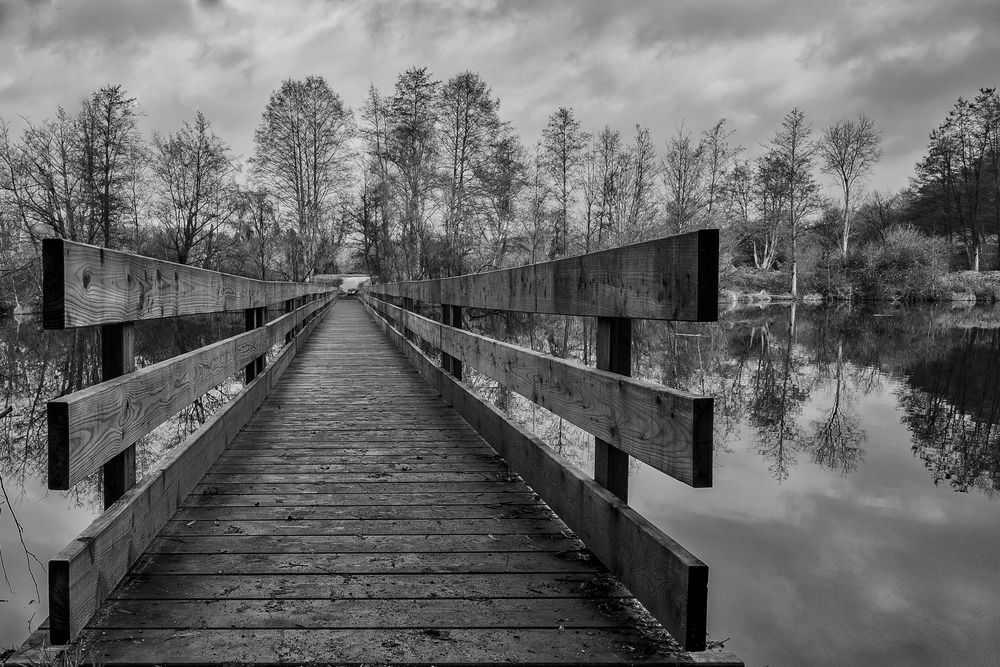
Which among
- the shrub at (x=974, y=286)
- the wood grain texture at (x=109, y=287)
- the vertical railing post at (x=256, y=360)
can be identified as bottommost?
the vertical railing post at (x=256, y=360)

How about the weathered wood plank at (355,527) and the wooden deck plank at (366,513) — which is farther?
the wooden deck plank at (366,513)

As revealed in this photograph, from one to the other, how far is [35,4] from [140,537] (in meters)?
7.74

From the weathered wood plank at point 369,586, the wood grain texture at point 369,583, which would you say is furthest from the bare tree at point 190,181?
the weathered wood plank at point 369,586

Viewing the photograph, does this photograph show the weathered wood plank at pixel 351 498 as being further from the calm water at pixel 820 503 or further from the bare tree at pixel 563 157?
the bare tree at pixel 563 157

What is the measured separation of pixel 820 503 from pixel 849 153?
3333 cm

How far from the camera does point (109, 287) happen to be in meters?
1.86

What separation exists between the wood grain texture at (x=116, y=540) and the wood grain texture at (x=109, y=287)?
584 mm

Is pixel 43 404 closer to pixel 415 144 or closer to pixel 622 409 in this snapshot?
pixel 622 409

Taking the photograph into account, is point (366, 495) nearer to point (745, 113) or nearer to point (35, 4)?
point (35, 4)

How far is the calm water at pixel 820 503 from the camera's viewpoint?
3.26 m

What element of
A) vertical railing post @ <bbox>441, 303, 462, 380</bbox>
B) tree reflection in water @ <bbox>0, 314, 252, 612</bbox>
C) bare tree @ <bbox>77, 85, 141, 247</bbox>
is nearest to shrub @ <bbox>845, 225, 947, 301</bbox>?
tree reflection in water @ <bbox>0, 314, 252, 612</bbox>

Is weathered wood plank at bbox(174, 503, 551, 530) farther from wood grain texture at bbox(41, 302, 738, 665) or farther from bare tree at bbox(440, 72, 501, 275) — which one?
bare tree at bbox(440, 72, 501, 275)

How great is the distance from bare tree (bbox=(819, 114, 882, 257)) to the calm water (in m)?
24.3

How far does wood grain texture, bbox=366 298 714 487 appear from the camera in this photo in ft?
4.76
